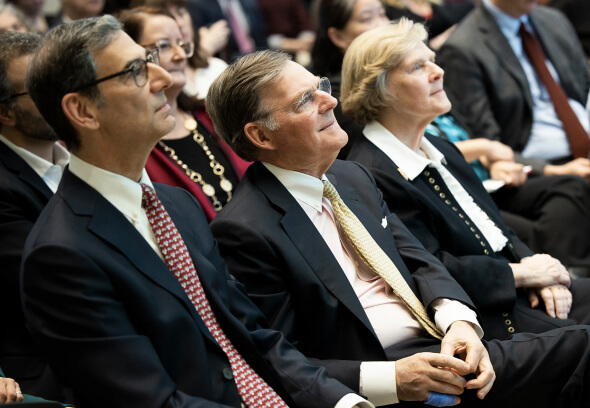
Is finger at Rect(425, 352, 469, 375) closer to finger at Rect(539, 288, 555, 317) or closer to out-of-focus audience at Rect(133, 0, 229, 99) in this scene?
finger at Rect(539, 288, 555, 317)

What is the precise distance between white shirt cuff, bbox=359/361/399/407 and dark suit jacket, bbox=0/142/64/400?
2.82 feet

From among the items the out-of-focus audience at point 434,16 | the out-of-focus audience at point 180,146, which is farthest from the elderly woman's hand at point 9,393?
the out-of-focus audience at point 434,16

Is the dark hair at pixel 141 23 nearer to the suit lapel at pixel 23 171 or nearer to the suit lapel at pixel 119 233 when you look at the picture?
the suit lapel at pixel 23 171

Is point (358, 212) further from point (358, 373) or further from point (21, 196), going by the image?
point (21, 196)

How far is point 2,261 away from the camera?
236cm

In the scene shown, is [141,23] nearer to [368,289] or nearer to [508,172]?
[368,289]

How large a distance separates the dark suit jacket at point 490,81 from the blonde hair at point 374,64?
111 centimetres

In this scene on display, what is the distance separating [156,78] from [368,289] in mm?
871

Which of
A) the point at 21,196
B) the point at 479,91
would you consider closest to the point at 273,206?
the point at 21,196

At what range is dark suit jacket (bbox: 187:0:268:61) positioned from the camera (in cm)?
553

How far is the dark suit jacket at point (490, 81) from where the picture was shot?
13.6 feet

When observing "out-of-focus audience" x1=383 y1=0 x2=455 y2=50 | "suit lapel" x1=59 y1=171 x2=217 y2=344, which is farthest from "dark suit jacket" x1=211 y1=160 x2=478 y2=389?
"out-of-focus audience" x1=383 y1=0 x2=455 y2=50

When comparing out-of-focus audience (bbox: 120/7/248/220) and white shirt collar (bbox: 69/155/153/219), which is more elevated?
white shirt collar (bbox: 69/155/153/219)

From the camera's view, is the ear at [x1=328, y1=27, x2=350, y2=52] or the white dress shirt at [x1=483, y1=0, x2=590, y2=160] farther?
the white dress shirt at [x1=483, y1=0, x2=590, y2=160]
